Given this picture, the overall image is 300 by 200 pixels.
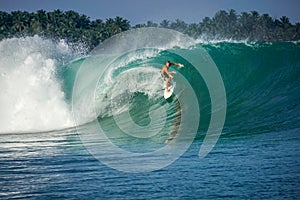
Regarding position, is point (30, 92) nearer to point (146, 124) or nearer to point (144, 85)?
Answer: point (144, 85)

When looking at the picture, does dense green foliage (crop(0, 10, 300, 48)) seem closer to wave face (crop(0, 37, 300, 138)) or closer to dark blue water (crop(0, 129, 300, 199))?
wave face (crop(0, 37, 300, 138))

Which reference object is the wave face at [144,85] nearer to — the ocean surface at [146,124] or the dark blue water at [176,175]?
the ocean surface at [146,124]

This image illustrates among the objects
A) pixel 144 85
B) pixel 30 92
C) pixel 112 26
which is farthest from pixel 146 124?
pixel 112 26

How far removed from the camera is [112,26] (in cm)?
12131

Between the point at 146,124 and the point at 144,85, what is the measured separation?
405 cm

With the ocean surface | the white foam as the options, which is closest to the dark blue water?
the ocean surface

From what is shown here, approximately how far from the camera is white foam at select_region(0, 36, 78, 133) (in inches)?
713

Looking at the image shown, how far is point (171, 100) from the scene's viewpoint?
17.8m

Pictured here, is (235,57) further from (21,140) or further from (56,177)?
(56,177)

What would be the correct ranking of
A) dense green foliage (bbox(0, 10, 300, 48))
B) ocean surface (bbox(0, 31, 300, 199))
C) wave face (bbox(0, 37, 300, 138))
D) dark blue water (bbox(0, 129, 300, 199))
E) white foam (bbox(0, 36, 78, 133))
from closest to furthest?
dark blue water (bbox(0, 129, 300, 199))
ocean surface (bbox(0, 31, 300, 199))
wave face (bbox(0, 37, 300, 138))
white foam (bbox(0, 36, 78, 133))
dense green foliage (bbox(0, 10, 300, 48))

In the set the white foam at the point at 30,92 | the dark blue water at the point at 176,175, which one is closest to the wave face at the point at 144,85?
the white foam at the point at 30,92

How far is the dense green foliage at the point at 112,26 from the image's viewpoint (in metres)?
113

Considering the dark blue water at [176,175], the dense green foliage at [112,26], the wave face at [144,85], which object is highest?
the dense green foliage at [112,26]

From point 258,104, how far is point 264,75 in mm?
3634
